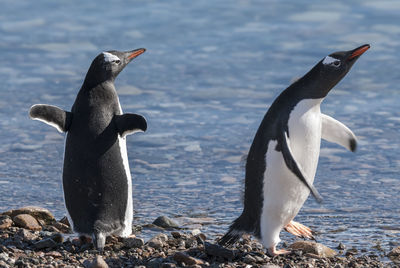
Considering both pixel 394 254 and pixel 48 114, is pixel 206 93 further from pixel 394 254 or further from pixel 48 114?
pixel 394 254

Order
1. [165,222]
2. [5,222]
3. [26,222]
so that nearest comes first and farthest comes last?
[5,222] → [26,222] → [165,222]

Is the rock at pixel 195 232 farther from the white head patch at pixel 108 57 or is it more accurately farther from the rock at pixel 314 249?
the white head patch at pixel 108 57

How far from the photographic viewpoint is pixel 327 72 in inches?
221

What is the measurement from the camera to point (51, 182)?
7.61 m

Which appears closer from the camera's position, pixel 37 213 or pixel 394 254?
pixel 394 254

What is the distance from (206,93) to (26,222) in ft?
14.5

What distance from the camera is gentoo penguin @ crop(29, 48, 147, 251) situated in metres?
5.70

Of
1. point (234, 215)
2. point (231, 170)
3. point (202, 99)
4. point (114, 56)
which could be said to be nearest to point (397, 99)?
point (202, 99)

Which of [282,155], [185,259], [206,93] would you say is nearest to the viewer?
[185,259]

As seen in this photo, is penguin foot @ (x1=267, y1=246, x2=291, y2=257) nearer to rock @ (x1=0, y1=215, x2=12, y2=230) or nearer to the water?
the water

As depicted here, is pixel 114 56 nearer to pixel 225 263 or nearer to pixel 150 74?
pixel 225 263

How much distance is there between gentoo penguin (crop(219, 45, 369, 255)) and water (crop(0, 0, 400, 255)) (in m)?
0.27

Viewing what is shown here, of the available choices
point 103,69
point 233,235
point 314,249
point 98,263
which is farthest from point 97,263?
point 103,69

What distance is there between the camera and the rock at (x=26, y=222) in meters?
5.98
